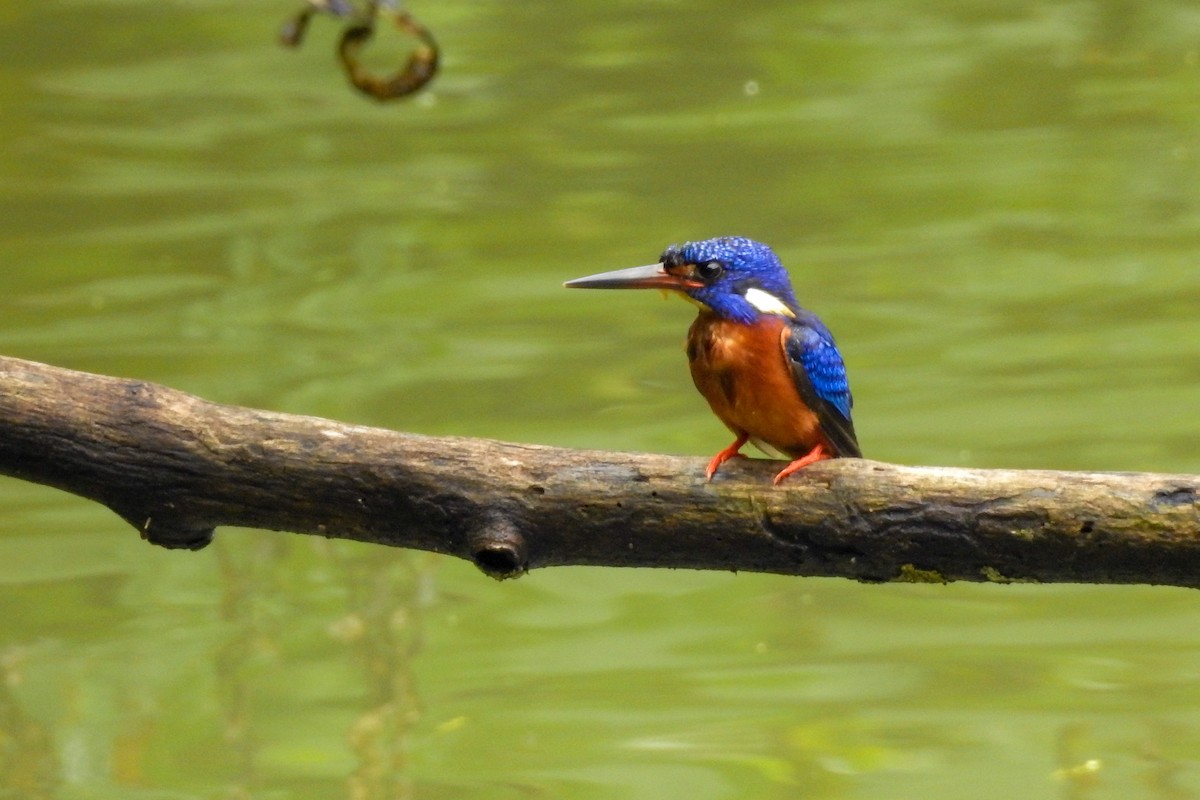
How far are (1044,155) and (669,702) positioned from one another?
8.91 ft

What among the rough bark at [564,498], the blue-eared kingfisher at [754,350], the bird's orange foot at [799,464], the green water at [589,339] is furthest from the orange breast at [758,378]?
the green water at [589,339]

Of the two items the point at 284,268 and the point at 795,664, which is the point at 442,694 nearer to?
the point at 795,664

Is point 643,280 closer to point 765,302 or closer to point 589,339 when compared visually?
point 765,302

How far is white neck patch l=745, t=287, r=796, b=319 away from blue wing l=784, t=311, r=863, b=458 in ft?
0.07

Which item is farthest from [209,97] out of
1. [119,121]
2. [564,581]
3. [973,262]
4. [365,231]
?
[973,262]

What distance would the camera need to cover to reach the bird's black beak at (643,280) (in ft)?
7.55

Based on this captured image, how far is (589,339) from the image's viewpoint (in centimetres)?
554

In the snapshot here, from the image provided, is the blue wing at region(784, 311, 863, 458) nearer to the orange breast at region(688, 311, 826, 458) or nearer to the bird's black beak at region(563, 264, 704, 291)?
the orange breast at region(688, 311, 826, 458)

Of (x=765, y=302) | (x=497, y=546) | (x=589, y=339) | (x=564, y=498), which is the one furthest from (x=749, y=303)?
(x=589, y=339)

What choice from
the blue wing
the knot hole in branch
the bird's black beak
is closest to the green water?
the blue wing

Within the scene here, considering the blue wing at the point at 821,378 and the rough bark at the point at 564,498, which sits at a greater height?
the blue wing at the point at 821,378

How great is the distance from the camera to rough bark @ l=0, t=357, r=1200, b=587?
191cm

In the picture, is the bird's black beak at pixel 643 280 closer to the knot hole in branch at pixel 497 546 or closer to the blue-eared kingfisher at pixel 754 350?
the blue-eared kingfisher at pixel 754 350

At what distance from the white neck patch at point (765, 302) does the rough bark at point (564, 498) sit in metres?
0.34
